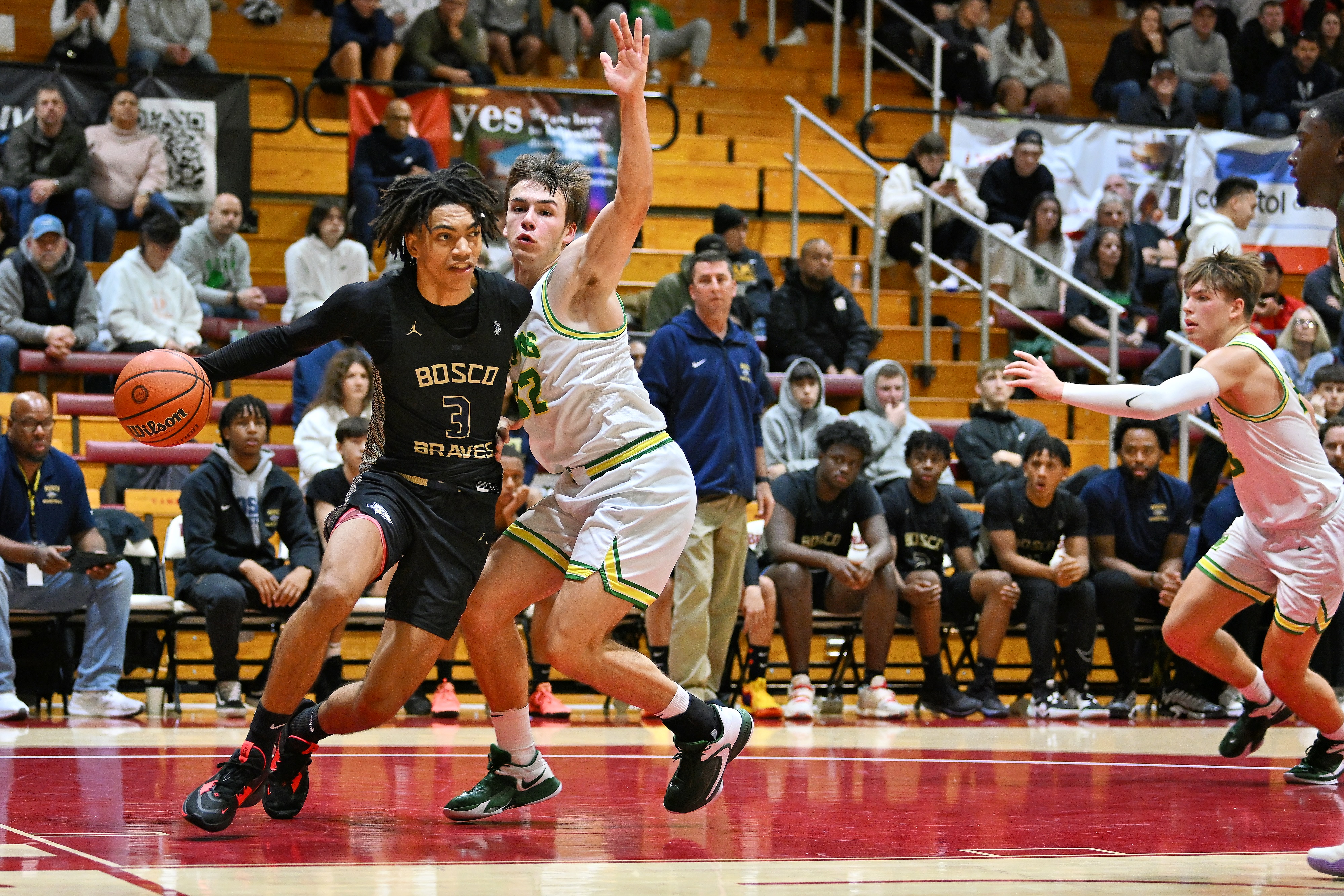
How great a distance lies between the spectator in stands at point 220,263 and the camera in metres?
10.5

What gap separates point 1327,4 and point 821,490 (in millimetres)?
10113

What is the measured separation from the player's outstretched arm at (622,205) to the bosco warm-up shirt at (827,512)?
13.7 ft

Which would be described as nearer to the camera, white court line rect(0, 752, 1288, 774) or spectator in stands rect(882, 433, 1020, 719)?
white court line rect(0, 752, 1288, 774)

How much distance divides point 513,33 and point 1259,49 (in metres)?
7.40

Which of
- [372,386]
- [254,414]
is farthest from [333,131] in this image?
[372,386]

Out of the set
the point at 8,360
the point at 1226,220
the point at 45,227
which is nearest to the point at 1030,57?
the point at 1226,220

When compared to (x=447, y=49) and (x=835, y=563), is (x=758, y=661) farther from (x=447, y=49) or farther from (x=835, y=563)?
(x=447, y=49)

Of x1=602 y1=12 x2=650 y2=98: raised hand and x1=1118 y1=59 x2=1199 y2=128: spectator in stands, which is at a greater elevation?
x1=1118 y1=59 x2=1199 y2=128: spectator in stands

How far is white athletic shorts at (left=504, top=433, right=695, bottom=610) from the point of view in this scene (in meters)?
4.36

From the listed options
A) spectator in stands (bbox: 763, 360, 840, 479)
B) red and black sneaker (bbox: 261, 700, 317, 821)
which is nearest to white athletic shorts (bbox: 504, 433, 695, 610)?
red and black sneaker (bbox: 261, 700, 317, 821)

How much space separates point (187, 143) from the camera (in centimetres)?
1102

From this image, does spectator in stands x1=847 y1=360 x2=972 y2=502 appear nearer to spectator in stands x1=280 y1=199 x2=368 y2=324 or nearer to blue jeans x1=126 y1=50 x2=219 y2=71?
spectator in stands x1=280 y1=199 x2=368 y2=324

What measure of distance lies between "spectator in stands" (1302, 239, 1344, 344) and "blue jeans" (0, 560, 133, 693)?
9100 millimetres

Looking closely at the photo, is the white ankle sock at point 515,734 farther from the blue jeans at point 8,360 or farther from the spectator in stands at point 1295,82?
the spectator in stands at point 1295,82
